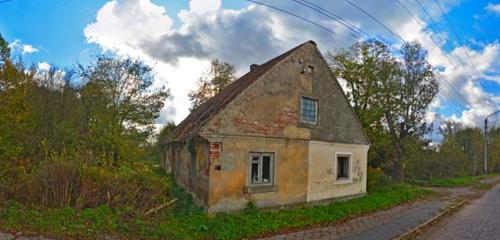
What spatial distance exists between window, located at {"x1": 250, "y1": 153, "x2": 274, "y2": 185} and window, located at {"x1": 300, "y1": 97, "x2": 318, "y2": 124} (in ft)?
8.17

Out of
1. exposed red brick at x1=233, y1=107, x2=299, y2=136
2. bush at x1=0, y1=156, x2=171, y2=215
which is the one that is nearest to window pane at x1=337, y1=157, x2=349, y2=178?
exposed red brick at x1=233, y1=107, x2=299, y2=136

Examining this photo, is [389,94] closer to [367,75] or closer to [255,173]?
[367,75]

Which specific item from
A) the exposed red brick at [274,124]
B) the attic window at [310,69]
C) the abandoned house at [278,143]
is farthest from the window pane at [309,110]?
the attic window at [310,69]

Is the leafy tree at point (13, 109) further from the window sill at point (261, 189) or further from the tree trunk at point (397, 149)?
the tree trunk at point (397, 149)

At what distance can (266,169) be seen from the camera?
46.4ft

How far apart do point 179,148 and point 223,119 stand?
19.7ft

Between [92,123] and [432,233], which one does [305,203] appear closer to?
[432,233]

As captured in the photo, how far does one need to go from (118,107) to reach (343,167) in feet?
51.2

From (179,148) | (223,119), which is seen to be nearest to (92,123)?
(179,148)

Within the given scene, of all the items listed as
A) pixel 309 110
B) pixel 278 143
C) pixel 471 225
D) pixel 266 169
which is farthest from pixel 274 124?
pixel 471 225

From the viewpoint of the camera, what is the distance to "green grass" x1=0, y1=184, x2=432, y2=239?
9.80 m

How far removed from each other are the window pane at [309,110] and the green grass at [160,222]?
13.1ft

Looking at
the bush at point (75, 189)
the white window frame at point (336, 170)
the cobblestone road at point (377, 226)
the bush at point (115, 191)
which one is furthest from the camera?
the white window frame at point (336, 170)

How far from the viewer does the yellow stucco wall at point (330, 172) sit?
15633 millimetres
